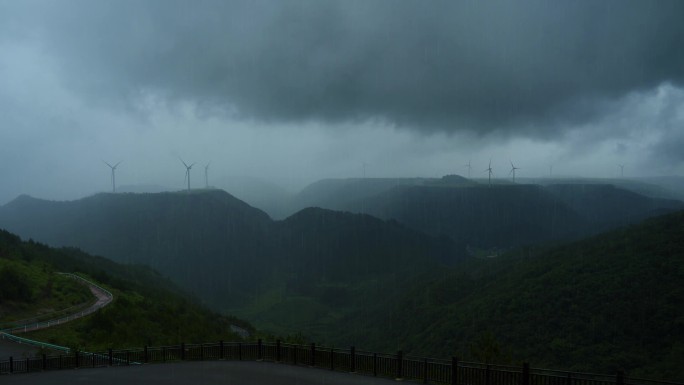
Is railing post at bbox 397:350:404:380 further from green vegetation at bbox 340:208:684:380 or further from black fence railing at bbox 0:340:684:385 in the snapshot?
green vegetation at bbox 340:208:684:380

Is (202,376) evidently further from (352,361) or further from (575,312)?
(575,312)

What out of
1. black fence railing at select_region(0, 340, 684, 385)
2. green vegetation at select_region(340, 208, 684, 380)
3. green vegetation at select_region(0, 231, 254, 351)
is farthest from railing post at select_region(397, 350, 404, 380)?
green vegetation at select_region(340, 208, 684, 380)

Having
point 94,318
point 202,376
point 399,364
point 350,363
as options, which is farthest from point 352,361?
point 94,318

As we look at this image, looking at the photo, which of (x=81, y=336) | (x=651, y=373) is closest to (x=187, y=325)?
(x=81, y=336)

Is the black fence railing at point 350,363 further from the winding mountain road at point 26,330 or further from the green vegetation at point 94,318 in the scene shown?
the green vegetation at point 94,318

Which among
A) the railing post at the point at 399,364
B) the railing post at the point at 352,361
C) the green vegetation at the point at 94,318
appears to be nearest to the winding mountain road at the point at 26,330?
the green vegetation at the point at 94,318

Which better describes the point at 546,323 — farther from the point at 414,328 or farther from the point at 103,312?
the point at 103,312

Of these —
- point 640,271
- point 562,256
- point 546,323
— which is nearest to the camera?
point 546,323
